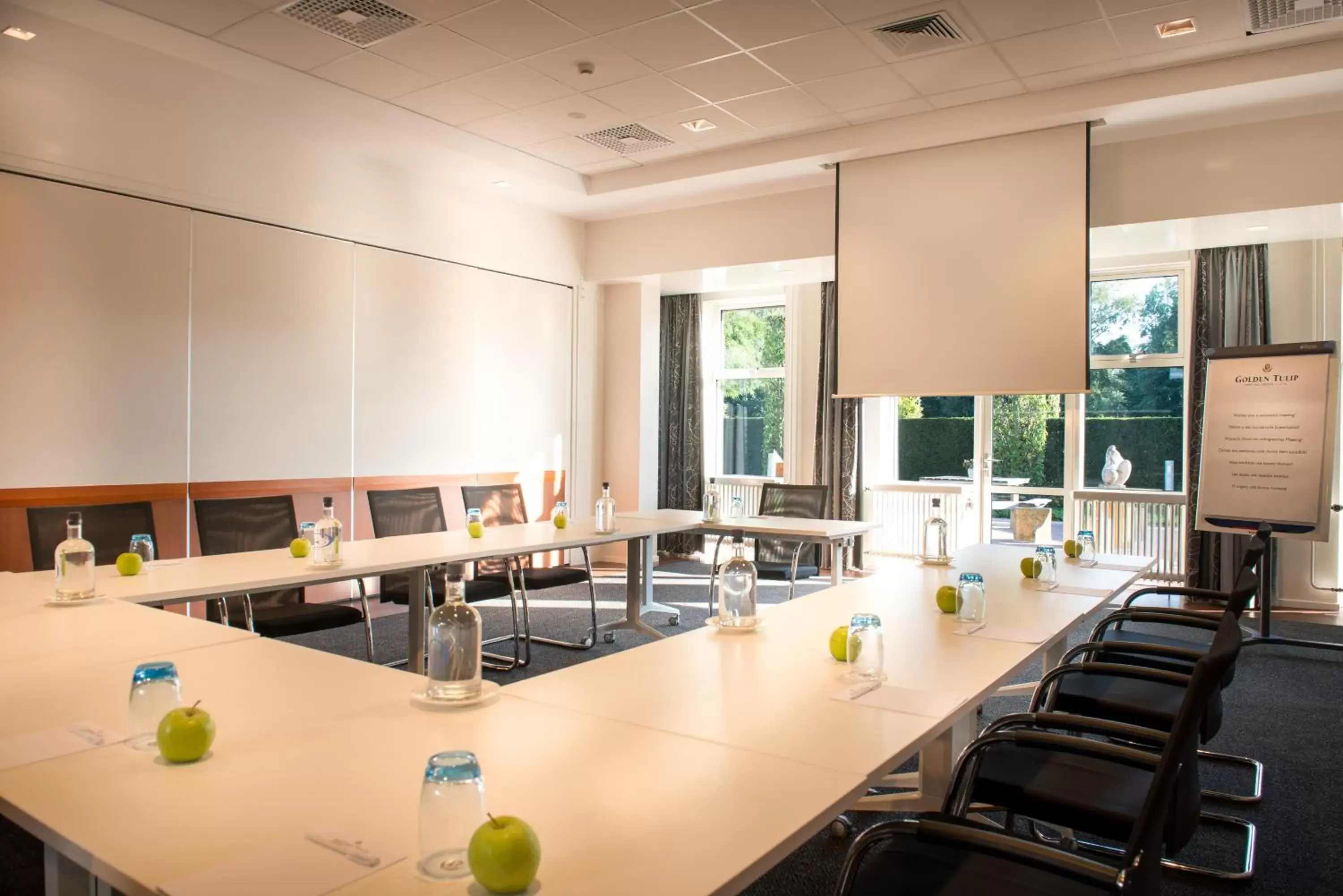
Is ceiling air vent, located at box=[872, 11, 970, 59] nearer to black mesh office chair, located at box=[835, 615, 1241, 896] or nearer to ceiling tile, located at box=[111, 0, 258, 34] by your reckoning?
ceiling tile, located at box=[111, 0, 258, 34]

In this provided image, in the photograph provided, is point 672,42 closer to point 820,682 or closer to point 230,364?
point 230,364

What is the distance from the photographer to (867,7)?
4.30m

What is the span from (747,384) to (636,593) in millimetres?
4137

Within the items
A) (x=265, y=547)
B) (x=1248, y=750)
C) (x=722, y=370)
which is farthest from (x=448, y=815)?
(x=722, y=370)

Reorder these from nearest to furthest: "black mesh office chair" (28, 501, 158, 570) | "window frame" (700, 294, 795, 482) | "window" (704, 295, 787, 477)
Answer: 1. "black mesh office chair" (28, 501, 158, 570)
2. "window frame" (700, 294, 795, 482)
3. "window" (704, 295, 787, 477)

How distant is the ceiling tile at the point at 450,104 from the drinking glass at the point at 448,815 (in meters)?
4.94

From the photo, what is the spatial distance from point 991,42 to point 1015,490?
421 centimetres

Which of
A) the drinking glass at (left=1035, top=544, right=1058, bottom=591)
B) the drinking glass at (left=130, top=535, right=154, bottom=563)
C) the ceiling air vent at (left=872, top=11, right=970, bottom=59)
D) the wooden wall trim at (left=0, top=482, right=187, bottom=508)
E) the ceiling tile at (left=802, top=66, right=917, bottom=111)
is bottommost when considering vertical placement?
the drinking glass at (left=1035, top=544, right=1058, bottom=591)

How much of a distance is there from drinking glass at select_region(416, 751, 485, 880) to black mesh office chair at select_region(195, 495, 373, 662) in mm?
2996

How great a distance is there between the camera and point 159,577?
10.4ft

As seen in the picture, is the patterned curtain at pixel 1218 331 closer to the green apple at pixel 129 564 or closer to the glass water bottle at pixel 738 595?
the glass water bottle at pixel 738 595

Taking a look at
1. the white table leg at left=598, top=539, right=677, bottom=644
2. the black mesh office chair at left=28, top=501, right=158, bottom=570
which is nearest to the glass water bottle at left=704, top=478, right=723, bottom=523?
the white table leg at left=598, top=539, right=677, bottom=644

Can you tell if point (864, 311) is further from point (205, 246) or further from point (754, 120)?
point (205, 246)

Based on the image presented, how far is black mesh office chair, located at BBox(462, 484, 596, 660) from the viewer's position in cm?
508
